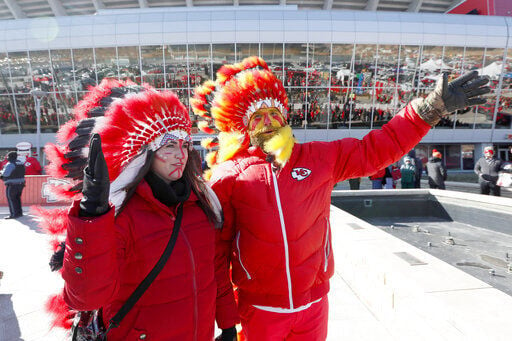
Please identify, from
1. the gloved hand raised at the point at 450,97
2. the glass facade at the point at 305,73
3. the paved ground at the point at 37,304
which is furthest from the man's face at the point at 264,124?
the glass facade at the point at 305,73

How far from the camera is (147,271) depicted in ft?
4.42

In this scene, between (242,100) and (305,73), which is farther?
(305,73)

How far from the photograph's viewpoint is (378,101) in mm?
18094

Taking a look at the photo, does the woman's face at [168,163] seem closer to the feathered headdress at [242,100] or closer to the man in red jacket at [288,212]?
the man in red jacket at [288,212]

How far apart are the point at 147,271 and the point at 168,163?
0.52 meters

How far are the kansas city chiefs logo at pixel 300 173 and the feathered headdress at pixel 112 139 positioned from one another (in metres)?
0.66

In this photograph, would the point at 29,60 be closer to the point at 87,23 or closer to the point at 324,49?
the point at 87,23

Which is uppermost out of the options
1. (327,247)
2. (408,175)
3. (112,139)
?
(112,139)

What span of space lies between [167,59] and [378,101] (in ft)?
41.2

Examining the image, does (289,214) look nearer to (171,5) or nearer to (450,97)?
(450,97)

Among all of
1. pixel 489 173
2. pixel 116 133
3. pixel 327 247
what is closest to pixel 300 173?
pixel 327 247

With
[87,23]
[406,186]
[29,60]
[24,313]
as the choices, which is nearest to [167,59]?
[87,23]

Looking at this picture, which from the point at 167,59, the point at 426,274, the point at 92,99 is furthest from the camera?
the point at 167,59

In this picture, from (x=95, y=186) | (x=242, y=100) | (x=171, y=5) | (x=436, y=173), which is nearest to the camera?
(x=95, y=186)
